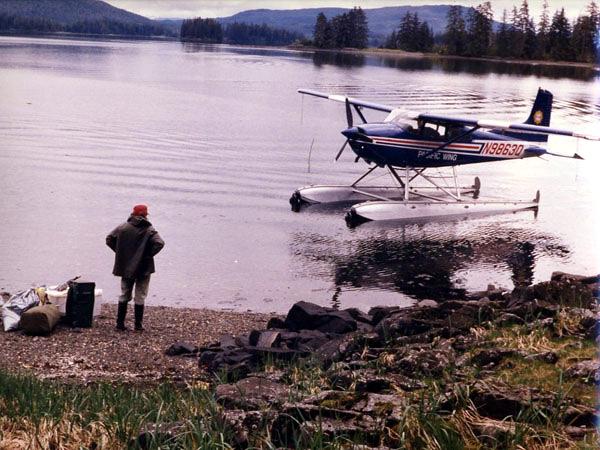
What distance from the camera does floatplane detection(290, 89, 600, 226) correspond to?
68.9 feet

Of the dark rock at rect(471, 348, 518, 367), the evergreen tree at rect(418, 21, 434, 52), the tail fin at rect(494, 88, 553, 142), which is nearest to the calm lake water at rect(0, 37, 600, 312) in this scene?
the tail fin at rect(494, 88, 553, 142)

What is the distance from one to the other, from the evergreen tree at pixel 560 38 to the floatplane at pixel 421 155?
106281mm

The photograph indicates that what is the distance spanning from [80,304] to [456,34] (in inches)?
5856

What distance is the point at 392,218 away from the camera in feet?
67.4

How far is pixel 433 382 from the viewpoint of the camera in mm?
5203

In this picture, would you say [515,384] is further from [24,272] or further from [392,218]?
[392,218]

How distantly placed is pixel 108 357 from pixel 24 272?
5.33 meters

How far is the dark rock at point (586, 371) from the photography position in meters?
5.36

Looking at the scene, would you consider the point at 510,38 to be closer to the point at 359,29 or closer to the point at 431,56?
the point at 431,56

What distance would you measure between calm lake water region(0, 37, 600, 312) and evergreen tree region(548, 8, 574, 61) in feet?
264

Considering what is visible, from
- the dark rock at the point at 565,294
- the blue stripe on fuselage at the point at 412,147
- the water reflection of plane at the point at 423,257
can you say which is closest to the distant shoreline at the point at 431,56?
the blue stripe on fuselage at the point at 412,147

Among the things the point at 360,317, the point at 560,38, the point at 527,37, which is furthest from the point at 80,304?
the point at 527,37

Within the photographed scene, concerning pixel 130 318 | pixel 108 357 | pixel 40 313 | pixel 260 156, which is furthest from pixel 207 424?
pixel 260 156

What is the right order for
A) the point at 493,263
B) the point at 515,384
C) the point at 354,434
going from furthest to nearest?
the point at 493,263
the point at 515,384
the point at 354,434
